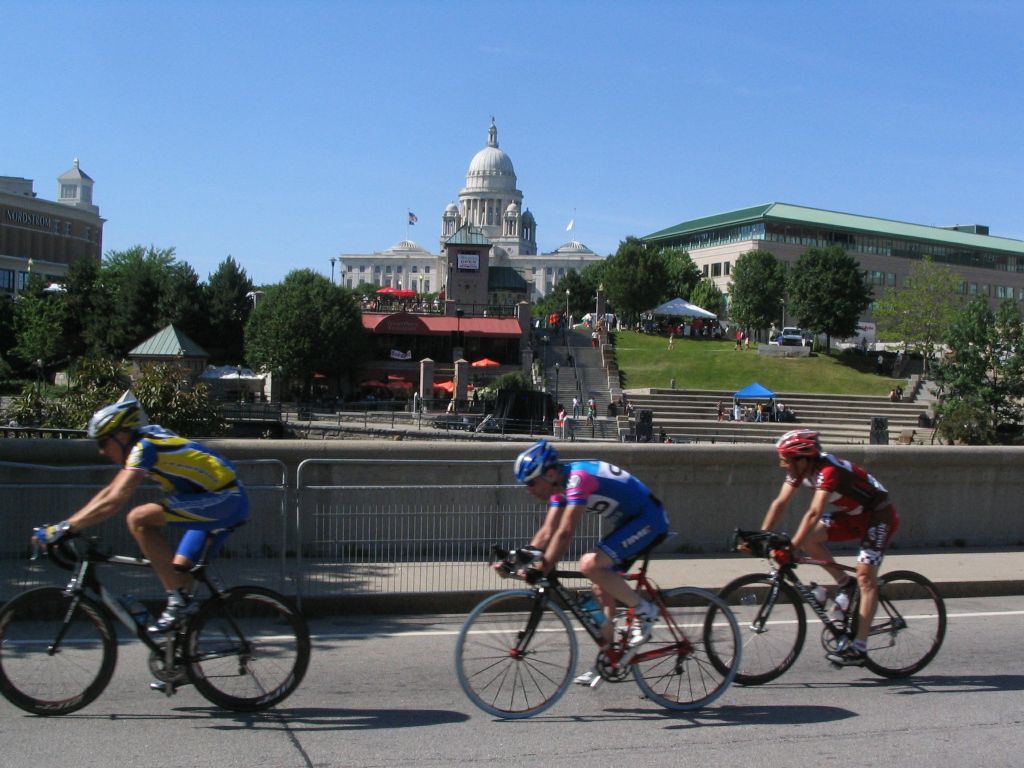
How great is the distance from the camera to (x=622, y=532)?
639 cm

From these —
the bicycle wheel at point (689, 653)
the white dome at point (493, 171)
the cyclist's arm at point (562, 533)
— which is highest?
the white dome at point (493, 171)

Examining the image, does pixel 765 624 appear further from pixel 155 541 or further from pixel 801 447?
pixel 155 541

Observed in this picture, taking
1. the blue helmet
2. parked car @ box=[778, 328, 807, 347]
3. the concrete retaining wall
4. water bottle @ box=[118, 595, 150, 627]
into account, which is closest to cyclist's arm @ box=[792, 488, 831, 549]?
the blue helmet

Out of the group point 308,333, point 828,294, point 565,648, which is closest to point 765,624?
Answer: point 565,648

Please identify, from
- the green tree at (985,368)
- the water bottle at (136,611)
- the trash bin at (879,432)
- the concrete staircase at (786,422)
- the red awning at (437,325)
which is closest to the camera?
the water bottle at (136,611)

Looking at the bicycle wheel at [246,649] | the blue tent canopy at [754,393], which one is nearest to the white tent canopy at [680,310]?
the blue tent canopy at [754,393]

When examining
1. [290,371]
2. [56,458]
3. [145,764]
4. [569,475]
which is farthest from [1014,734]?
[290,371]

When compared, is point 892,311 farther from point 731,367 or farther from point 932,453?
point 932,453

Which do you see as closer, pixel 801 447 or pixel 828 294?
pixel 801 447

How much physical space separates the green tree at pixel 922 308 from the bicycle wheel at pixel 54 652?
62.7 m

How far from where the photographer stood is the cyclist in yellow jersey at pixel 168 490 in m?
6.04

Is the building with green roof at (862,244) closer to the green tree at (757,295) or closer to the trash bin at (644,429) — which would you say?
the green tree at (757,295)

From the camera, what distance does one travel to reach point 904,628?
7.29 m

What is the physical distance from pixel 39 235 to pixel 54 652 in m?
112
